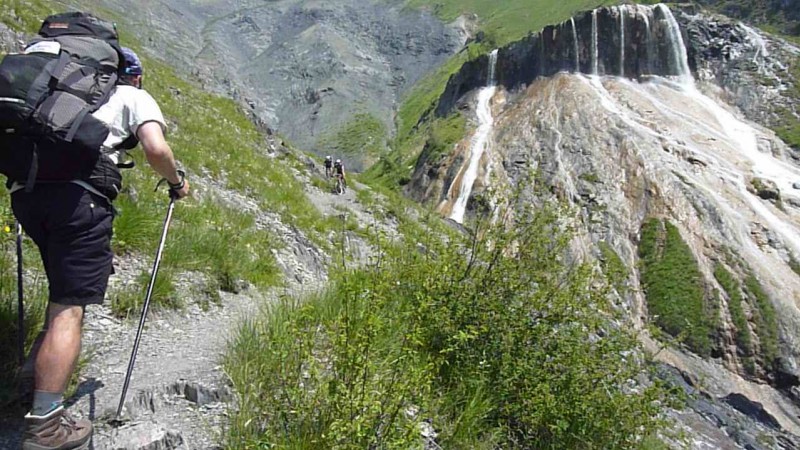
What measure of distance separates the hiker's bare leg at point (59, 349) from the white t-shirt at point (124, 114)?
1.06 metres

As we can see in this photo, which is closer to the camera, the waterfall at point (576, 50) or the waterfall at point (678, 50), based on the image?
the waterfall at point (678, 50)

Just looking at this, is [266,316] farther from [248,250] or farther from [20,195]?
[248,250]

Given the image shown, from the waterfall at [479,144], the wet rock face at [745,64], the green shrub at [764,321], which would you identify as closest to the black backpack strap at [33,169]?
the waterfall at [479,144]

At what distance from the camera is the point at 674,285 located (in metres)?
41.0

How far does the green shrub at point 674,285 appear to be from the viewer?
3844 centimetres

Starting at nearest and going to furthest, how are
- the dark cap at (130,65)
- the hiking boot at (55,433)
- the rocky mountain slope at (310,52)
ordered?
1. the hiking boot at (55,433)
2. the dark cap at (130,65)
3. the rocky mountain slope at (310,52)

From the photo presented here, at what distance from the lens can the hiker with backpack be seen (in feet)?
10.5

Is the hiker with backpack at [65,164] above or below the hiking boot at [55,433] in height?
above

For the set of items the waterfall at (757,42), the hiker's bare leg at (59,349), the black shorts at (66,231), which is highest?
the waterfall at (757,42)

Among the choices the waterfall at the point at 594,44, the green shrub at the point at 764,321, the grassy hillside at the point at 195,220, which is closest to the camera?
the grassy hillside at the point at 195,220

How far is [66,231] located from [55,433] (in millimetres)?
1206

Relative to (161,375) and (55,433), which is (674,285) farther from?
(55,433)

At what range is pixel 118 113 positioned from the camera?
3607 millimetres

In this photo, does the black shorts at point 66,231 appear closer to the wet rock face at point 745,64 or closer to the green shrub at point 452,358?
the green shrub at point 452,358
